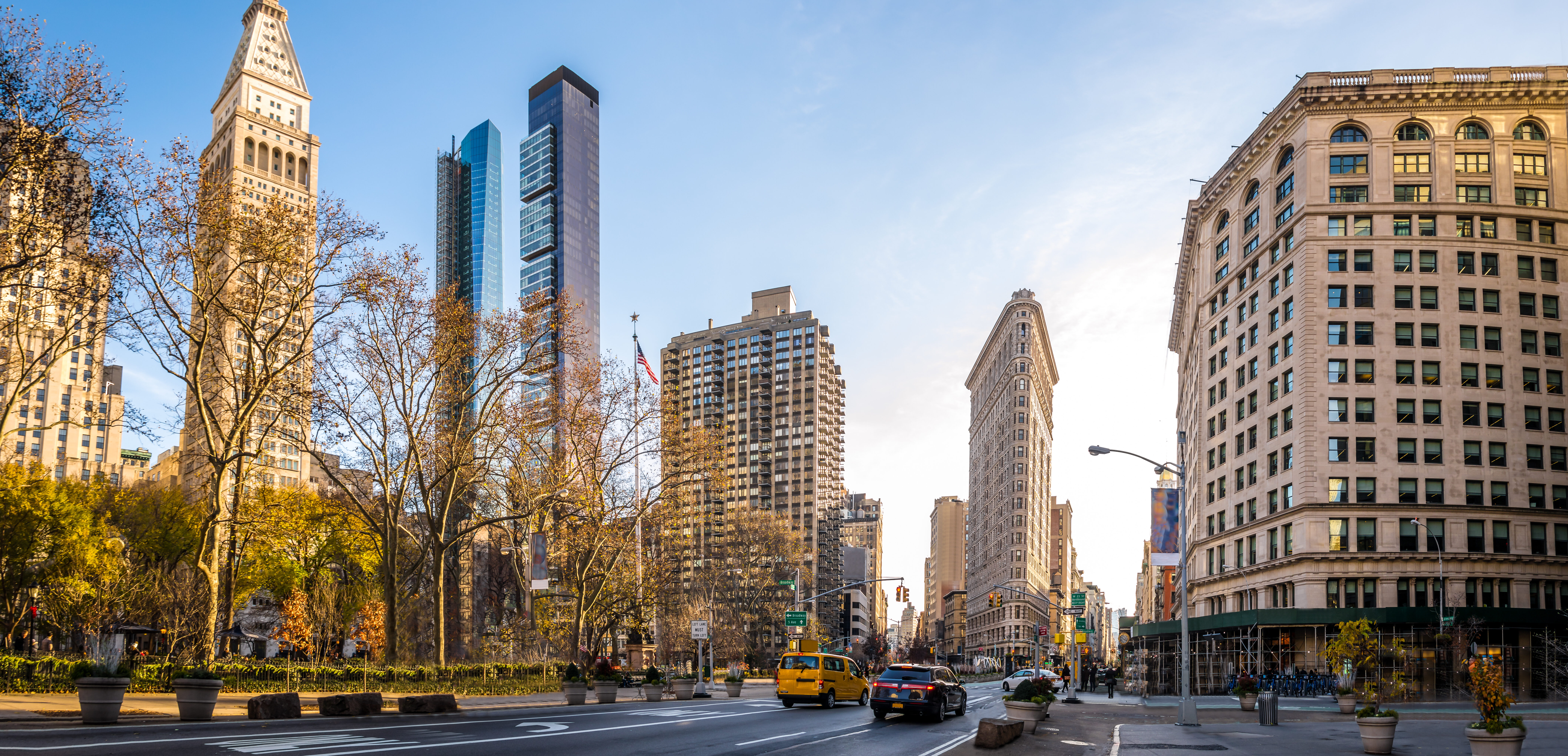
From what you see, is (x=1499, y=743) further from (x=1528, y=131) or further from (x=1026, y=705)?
(x=1528, y=131)

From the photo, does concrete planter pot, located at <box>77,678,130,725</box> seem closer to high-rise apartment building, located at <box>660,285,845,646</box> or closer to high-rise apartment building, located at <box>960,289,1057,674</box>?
high-rise apartment building, located at <box>960,289,1057,674</box>

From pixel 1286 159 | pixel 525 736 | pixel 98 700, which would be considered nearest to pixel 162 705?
pixel 98 700

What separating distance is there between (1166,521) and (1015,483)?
126 metres

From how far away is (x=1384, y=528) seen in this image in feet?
214

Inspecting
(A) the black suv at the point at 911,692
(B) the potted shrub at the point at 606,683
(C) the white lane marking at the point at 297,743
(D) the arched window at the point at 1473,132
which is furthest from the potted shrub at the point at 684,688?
(D) the arched window at the point at 1473,132

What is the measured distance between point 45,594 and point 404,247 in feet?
129

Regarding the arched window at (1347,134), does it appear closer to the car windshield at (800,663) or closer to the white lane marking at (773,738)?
the car windshield at (800,663)

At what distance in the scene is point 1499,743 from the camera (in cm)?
1770

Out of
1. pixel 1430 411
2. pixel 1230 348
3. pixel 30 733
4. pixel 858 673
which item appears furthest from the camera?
pixel 1230 348

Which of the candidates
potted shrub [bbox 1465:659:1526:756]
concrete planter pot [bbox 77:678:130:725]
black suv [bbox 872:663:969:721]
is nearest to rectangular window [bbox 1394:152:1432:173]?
black suv [bbox 872:663:969:721]

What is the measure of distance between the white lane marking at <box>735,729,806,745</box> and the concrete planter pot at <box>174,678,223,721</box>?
11738mm

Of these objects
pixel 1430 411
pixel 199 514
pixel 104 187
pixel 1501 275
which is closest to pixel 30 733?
pixel 104 187

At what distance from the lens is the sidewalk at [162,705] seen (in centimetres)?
2122

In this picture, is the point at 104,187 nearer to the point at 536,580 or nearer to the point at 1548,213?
the point at 536,580
